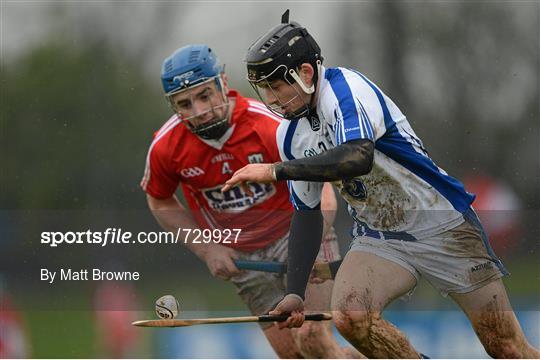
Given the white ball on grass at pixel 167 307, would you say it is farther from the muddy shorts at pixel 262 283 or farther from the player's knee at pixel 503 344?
the player's knee at pixel 503 344

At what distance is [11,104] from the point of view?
9.05m

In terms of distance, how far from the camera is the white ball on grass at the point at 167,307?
500 centimetres

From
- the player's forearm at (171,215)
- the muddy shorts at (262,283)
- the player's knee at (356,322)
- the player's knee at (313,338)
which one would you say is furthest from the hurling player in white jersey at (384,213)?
the player's forearm at (171,215)

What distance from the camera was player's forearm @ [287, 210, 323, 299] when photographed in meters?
4.58

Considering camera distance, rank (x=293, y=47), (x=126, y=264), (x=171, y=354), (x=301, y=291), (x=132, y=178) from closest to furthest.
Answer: (x=293, y=47), (x=301, y=291), (x=126, y=264), (x=171, y=354), (x=132, y=178)

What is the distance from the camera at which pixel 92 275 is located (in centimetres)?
539

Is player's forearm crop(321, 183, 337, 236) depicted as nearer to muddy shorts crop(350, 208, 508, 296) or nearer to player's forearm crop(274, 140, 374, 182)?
muddy shorts crop(350, 208, 508, 296)

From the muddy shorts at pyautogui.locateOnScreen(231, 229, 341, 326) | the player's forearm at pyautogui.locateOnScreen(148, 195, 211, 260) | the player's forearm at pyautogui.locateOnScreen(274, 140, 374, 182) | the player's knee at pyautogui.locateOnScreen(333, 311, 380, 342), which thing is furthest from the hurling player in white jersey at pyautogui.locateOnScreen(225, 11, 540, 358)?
the player's forearm at pyautogui.locateOnScreen(148, 195, 211, 260)

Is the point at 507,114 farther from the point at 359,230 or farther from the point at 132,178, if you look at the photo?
the point at 359,230

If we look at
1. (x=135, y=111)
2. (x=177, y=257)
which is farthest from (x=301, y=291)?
(x=135, y=111)

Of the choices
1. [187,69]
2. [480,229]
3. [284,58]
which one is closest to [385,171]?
[480,229]

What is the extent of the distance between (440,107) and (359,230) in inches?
182

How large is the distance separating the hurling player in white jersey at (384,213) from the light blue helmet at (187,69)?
100cm

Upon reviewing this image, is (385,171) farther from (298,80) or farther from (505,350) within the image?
(505,350)
